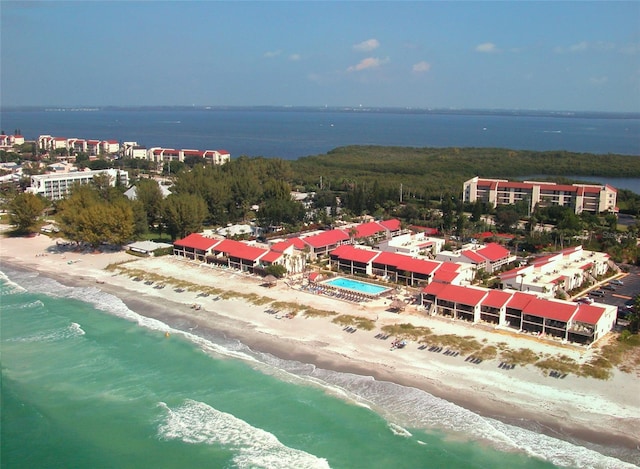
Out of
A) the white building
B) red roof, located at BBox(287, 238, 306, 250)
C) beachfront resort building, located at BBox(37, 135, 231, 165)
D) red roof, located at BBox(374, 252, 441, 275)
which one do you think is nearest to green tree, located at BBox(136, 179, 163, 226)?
red roof, located at BBox(287, 238, 306, 250)

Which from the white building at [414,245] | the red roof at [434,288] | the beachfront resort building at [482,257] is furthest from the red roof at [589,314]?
the white building at [414,245]

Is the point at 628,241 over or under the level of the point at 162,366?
over

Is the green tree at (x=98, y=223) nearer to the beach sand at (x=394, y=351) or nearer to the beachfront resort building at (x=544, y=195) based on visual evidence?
the beach sand at (x=394, y=351)

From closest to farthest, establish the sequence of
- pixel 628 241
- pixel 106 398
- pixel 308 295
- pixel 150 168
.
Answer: pixel 106 398
pixel 308 295
pixel 628 241
pixel 150 168

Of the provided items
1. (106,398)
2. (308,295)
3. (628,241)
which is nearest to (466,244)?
(628,241)

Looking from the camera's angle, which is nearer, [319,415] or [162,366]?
[319,415]

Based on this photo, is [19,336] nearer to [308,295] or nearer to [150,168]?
[308,295]

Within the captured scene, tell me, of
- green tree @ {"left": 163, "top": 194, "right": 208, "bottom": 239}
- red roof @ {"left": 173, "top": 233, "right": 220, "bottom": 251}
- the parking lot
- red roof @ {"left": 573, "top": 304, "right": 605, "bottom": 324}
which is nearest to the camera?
red roof @ {"left": 573, "top": 304, "right": 605, "bottom": 324}

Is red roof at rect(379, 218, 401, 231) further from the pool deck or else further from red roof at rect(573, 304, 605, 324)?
red roof at rect(573, 304, 605, 324)
